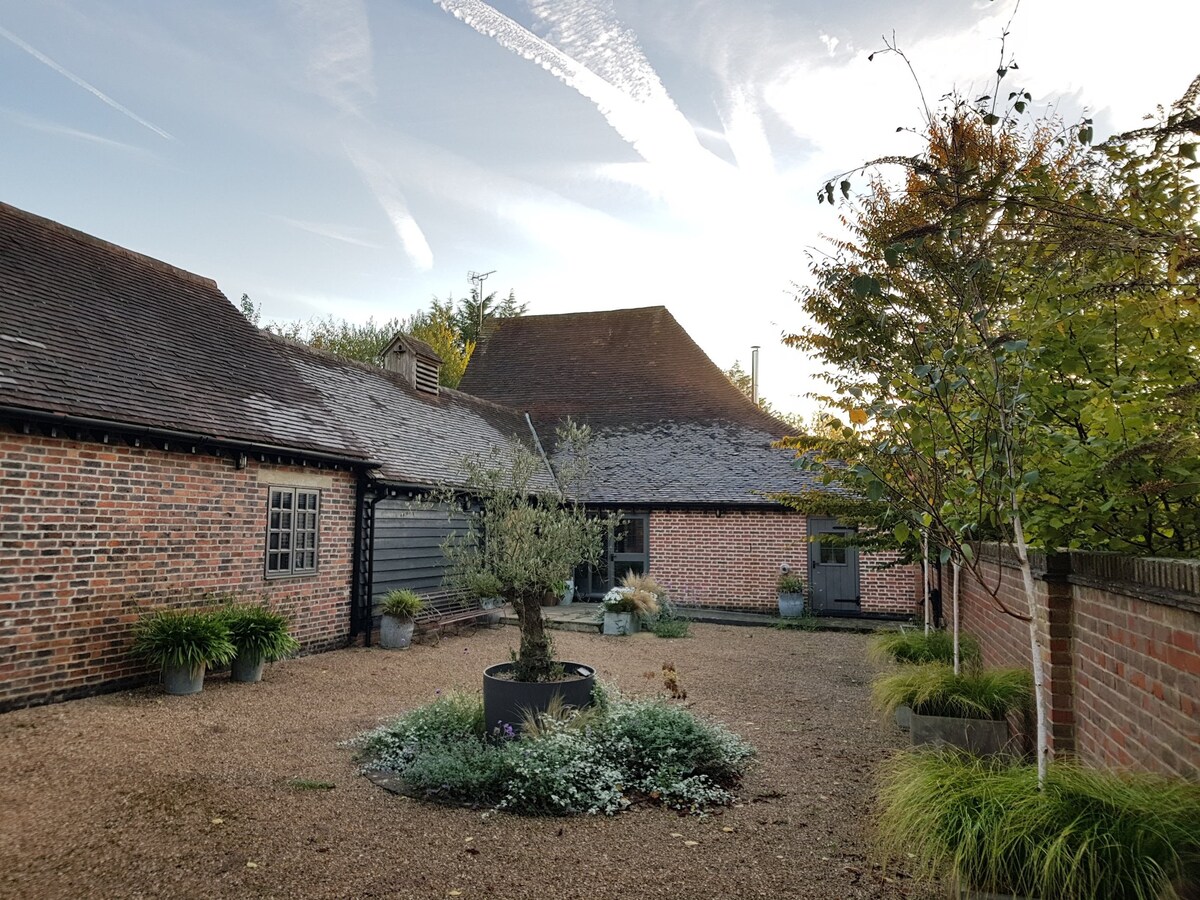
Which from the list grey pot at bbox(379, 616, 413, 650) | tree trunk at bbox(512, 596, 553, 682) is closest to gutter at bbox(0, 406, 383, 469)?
grey pot at bbox(379, 616, 413, 650)

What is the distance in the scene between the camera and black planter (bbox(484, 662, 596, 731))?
5754mm

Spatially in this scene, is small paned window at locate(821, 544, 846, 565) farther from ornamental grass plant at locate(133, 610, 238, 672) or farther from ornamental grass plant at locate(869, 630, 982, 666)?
ornamental grass plant at locate(133, 610, 238, 672)

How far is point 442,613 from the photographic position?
13.2 meters

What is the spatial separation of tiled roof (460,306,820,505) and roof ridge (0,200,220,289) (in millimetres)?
9636

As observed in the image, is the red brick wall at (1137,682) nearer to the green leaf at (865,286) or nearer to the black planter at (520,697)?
the green leaf at (865,286)

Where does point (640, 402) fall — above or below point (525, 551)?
above

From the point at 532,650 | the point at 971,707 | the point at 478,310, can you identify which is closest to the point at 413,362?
the point at 532,650

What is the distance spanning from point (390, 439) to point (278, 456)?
3.58 meters

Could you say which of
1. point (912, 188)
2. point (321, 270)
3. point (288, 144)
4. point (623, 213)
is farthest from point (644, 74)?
point (321, 270)

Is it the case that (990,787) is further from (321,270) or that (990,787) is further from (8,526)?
(321,270)

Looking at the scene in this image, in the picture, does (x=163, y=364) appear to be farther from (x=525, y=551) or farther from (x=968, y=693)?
(x=968, y=693)

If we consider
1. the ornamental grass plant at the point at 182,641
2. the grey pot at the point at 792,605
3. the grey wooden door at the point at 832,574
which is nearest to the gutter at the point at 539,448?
the grey pot at the point at 792,605

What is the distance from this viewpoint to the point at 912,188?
11.0 metres

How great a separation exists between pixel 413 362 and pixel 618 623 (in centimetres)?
870
